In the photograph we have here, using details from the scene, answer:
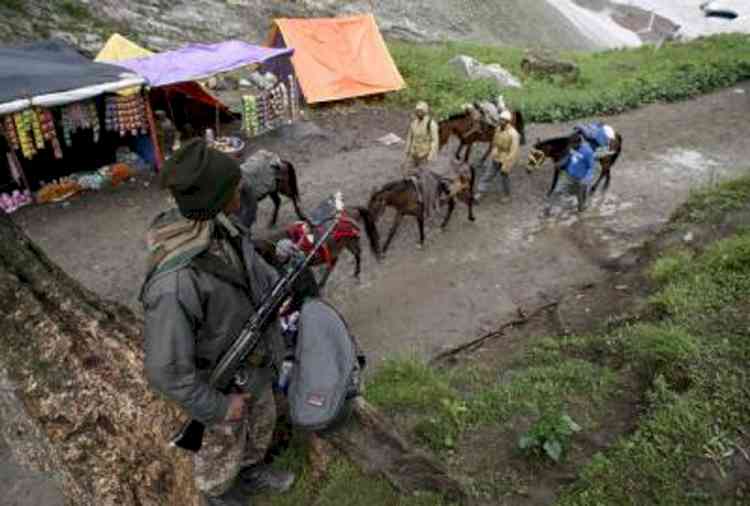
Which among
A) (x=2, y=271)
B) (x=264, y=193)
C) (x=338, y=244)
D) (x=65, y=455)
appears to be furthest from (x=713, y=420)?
(x=264, y=193)

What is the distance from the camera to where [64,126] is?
1119 centimetres

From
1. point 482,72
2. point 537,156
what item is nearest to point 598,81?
point 482,72

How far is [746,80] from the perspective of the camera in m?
18.0

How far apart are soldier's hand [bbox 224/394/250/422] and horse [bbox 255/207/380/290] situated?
313 cm

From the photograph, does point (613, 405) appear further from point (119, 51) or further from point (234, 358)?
point (119, 51)

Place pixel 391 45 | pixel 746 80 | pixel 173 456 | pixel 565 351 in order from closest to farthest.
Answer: pixel 173 456
pixel 565 351
pixel 746 80
pixel 391 45

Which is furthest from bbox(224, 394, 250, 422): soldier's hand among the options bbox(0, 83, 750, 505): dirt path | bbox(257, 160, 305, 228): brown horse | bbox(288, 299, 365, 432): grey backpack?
bbox(257, 160, 305, 228): brown horse

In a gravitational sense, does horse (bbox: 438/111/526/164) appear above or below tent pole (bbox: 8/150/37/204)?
above

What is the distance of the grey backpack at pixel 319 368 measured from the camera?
3379 millimetres

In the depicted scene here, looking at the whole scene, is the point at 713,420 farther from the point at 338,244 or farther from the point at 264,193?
the point at 264,193

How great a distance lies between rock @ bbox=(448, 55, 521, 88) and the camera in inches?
709

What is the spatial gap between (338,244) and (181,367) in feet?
19.0

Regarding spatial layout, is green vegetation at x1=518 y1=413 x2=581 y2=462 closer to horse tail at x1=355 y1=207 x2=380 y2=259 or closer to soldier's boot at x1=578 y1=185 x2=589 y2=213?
horse tail at x1=355 y1=207 x2=380 y2=259

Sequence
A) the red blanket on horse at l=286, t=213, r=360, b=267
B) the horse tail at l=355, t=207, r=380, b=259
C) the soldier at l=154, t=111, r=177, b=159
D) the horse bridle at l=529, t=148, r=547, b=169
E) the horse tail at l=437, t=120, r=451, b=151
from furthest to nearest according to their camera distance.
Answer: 1. the soldier at l=154, t=111, r=177, b=159
2. the horse tail at l=437, t=120, r=451, b=151
3. the horse bridle at l=529, t=148, r=547, b=169
4. the horse tail at l=355, t=207, r=380, b=259
5. the red blanket on horse at l=286, t=213, r=360, b=267
